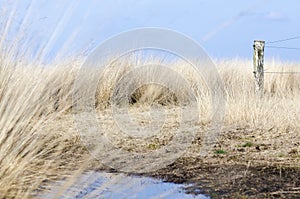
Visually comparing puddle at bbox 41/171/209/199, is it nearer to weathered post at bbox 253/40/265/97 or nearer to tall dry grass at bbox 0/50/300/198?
tall dry grass at bbox 0/50/300/198

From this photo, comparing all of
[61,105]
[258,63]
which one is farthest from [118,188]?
[258,63]

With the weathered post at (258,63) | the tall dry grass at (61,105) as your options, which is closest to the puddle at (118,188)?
the tall dry grass at (61,105)

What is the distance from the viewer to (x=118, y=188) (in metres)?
3.06

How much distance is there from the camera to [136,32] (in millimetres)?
4957

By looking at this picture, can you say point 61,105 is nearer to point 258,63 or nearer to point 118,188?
point 118,188

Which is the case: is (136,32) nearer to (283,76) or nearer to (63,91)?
(63,91)

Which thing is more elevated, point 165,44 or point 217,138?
point 165,44

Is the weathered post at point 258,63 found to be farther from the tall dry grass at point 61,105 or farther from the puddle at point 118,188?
the puddle at point 118,188

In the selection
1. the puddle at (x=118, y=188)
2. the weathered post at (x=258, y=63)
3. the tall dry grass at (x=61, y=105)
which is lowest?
Result: the puddle at (x=118, y=188)

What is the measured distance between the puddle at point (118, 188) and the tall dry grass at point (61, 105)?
15cm

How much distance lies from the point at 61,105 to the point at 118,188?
2.43 feet

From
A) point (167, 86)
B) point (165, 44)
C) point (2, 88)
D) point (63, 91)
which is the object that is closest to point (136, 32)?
point (165, 44)

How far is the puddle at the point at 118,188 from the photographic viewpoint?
2.75m

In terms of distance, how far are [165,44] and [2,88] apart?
210 cm
